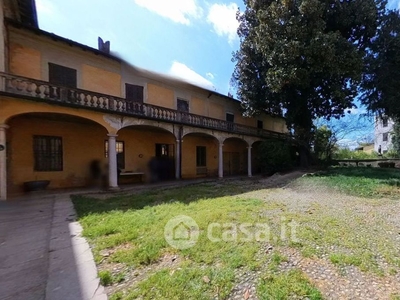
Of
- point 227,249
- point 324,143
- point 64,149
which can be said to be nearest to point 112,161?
point 64,149

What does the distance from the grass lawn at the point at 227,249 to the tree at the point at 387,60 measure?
527 inches

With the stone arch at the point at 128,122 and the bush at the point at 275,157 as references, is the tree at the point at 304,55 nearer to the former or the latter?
the bush at the point at 275,157

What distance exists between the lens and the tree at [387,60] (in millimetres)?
14672

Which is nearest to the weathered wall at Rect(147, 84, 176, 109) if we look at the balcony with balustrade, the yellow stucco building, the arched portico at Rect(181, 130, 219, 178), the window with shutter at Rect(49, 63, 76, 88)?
the yellow stucco building

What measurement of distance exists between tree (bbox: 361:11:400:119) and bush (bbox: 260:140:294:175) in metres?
7.16

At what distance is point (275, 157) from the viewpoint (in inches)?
659

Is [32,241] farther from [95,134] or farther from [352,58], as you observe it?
[352,58]

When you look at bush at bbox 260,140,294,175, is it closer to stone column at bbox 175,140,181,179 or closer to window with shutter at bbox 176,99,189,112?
window with shutter at bbox 176,99,189,112

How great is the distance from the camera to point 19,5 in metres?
9.79

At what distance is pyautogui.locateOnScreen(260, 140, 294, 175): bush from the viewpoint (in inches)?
659

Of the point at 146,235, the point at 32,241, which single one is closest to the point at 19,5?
the point at 32,241

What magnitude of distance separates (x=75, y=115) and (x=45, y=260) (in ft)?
23.3

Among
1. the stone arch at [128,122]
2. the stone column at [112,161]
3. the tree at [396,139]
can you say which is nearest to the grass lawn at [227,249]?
the stone column at [112,161]

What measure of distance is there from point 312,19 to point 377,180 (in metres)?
9.54
